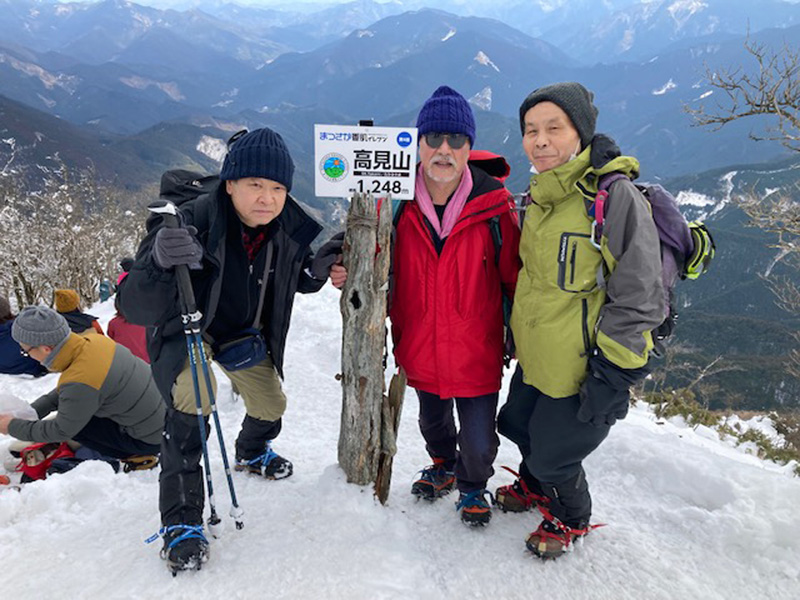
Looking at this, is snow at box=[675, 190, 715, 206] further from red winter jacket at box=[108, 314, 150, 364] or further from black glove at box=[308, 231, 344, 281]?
black glove at box=[308, 231, 344, 281]

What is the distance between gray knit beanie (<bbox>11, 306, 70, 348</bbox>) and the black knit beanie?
2184 millimetres

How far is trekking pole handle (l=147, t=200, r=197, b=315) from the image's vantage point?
265cm

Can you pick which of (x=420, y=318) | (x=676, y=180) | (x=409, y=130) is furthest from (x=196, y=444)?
(x=676, y=180)

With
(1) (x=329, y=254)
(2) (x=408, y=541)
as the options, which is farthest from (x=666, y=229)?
(2) (x=408, y=541)

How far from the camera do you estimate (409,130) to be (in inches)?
120

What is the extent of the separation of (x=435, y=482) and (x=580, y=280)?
6.48ft

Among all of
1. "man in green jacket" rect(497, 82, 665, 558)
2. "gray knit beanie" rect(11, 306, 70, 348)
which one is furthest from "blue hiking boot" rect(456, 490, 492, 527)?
"gray knit beanie" rect(11, 306, 70, 348)

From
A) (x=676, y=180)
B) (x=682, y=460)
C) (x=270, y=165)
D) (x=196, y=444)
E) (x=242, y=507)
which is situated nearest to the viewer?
(x=270, y=165)

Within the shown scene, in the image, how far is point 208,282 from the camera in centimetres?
306

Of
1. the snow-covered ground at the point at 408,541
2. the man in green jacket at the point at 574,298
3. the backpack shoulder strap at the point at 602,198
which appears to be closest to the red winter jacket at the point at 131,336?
the snow-covered ground at the point at 408,541

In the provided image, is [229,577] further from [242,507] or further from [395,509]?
[395,509]

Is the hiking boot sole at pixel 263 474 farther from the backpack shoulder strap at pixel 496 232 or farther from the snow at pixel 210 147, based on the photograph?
the snow at pixel 210 147

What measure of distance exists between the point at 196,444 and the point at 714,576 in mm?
3371

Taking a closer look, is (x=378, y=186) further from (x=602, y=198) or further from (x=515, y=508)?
(x=515, y=508)
